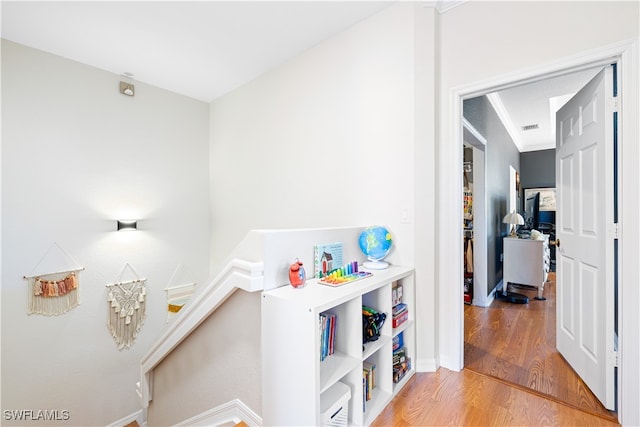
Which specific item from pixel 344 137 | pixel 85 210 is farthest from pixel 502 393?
pixel 85 210

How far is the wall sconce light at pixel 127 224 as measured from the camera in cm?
317

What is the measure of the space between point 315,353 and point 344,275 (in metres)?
0.63

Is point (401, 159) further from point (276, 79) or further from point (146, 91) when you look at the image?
point (146, 91)

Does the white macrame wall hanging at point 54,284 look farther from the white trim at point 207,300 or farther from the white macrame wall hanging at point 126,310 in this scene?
the white trim at point 207,300

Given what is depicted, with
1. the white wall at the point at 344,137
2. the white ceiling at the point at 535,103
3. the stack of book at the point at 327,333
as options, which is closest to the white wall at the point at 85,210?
the white wall at the point at 344,137

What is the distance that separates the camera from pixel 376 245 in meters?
1.94

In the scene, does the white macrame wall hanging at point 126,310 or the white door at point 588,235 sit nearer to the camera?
the white door at point 588,235

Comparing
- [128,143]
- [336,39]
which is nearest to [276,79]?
[336,39]

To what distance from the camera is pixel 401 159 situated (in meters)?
2.08

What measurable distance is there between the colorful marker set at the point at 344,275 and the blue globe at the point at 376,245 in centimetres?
15

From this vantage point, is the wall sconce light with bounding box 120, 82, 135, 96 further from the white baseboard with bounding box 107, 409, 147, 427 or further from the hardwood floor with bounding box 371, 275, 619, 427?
the hardwood floor with bounding box 371, 275, 619, 427

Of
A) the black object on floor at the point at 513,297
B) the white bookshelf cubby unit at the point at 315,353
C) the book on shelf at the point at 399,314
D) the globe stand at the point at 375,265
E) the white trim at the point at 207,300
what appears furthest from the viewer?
the black object on floor at the point at 513,297

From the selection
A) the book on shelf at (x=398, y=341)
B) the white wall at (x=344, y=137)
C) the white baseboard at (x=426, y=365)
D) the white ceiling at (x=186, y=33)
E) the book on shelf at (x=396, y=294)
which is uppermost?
the white ceiling at (x=186, y=33)

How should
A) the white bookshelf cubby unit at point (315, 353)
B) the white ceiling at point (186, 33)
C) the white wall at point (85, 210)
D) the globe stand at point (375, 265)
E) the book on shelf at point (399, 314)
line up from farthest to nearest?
the white wall at point (85, 210) < the white ceiling at point (186, 33) < the globe stand at point (375, 265) < the book on shelf at point (399, 314) < the white bookshelf cubby unit at point (315, 353)
